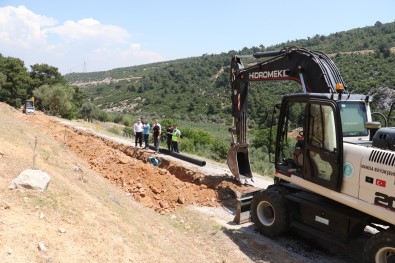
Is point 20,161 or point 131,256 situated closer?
point 131,256

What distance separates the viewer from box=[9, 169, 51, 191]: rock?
22.2 feet

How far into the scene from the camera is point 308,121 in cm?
755

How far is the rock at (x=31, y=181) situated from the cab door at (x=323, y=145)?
5.22 m

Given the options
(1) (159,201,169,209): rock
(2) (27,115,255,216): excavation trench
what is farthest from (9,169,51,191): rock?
(1) (159,201,169,209): rock

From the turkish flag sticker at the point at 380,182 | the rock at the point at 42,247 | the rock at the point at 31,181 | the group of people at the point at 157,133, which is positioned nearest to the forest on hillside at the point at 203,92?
the turkish flag sticker at the point at 380,182

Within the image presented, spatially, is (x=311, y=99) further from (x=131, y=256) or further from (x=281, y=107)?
(x=131, y=256)

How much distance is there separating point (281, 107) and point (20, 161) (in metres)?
6.38

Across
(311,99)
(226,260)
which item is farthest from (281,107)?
(226,260)

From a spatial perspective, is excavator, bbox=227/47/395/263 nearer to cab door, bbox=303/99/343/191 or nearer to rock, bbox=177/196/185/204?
cab door, bbox=303/99/343/191

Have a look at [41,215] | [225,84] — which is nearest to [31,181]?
[41,215]

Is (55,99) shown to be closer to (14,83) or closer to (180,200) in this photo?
(14,83)

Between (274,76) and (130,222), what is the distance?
18.0 ft

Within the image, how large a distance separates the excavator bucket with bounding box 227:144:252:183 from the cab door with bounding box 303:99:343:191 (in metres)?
4.50

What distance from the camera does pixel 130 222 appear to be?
24.9ft
